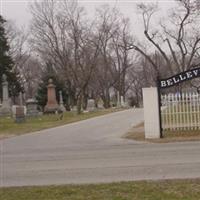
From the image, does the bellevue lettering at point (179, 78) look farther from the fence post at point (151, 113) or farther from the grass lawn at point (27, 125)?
the grass lawn at point (27, 125)

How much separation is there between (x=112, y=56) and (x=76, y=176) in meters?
80.1

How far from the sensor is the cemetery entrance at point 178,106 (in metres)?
21.5

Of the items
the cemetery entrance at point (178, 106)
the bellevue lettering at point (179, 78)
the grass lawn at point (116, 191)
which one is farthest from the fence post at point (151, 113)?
the grass lawn at point (116, 191)

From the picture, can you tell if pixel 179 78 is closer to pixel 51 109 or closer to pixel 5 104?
pixel 51 109

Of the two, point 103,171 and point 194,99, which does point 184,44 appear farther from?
point 103,171

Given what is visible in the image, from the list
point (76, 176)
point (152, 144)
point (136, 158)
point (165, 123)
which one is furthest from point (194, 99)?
point (76, 176)

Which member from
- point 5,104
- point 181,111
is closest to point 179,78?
point 181,111

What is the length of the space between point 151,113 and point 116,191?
13.2 m

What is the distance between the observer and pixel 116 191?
859cm

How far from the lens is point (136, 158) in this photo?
1390 centimetres

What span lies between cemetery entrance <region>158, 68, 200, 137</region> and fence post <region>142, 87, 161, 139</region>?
204 millimetres

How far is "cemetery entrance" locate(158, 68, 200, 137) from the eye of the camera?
21469 millimetres

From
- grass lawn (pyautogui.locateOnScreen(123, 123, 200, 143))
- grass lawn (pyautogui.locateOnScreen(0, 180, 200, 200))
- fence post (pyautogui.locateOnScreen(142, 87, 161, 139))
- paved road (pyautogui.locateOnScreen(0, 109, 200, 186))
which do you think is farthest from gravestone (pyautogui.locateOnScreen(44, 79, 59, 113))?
grass lawn (pyautogui.locateOnScreen(0, 180, 200, 200))

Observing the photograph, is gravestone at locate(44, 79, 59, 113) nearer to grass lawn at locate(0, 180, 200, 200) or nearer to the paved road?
the paved road
